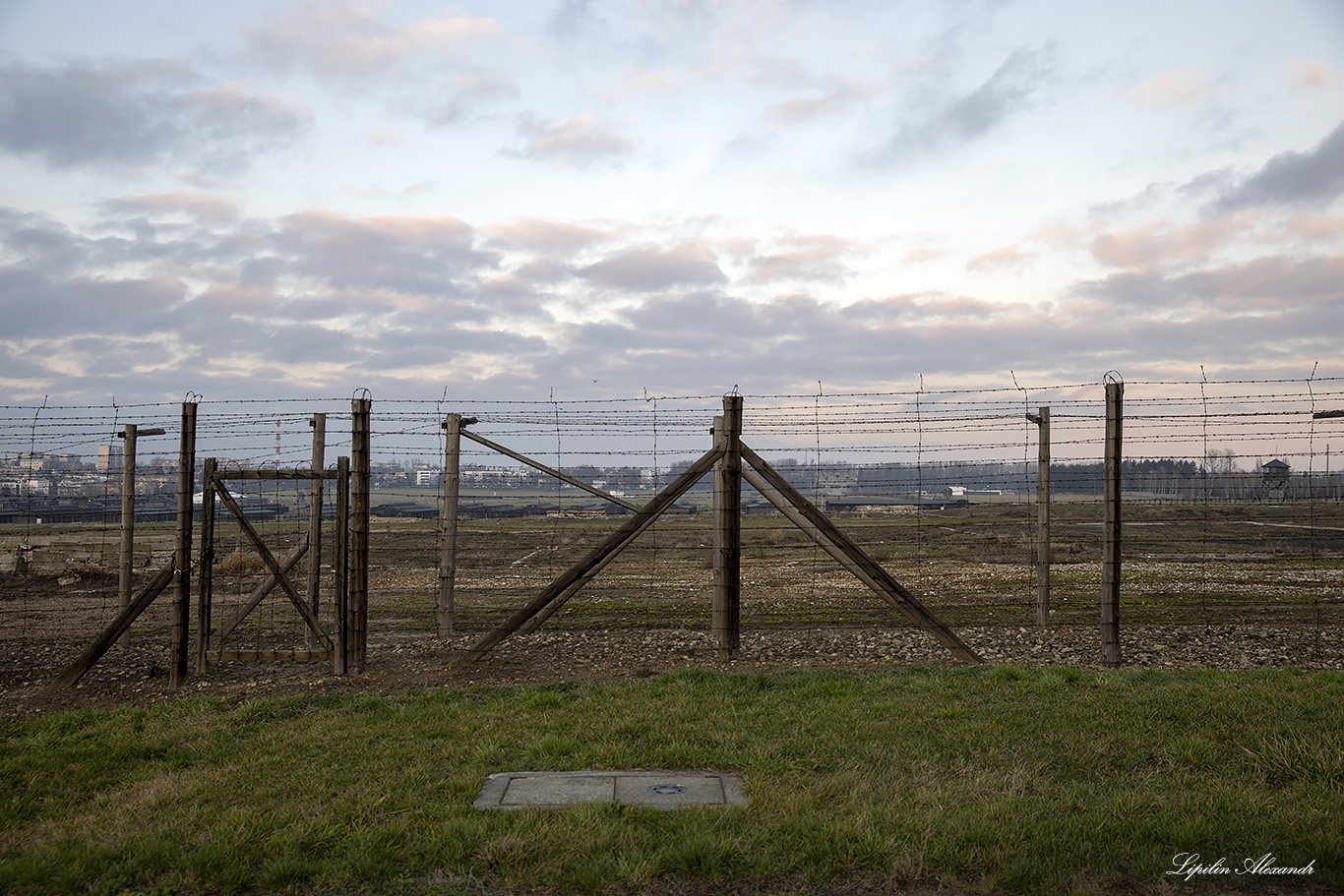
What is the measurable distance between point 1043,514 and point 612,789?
7255 mm

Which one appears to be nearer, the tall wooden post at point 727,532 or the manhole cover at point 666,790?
the manhole cover at point 666,790

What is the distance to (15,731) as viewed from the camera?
6.86 m

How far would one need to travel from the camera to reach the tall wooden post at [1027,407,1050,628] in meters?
10.1

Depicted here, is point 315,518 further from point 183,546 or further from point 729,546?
point 729,546

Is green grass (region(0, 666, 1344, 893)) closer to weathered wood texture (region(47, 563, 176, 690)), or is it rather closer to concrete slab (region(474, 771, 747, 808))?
concrete slab (region(474, 771, 747, 808))

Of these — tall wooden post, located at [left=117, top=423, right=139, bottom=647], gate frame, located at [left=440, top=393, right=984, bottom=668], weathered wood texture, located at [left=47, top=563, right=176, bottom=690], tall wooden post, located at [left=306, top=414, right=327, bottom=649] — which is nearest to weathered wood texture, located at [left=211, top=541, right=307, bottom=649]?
tall wooden post, located at [left=306, top=414, right=327, bottom=649]

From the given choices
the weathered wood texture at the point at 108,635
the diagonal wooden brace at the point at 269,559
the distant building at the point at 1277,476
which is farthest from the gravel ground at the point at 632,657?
the distant building at the point at 1277,476

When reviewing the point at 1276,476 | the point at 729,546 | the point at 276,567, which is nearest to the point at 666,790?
the point at 729,546

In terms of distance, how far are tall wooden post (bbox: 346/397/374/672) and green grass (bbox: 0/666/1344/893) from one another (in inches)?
60.6

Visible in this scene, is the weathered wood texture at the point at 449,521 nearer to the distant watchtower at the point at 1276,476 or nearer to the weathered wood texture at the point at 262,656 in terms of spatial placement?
the weathered wood texture at the point at 262,656

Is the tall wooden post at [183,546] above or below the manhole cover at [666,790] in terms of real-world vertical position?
above

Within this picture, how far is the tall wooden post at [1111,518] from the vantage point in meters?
9.51

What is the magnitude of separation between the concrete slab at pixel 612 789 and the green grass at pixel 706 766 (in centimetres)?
16

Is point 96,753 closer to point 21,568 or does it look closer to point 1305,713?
point 1305,713
